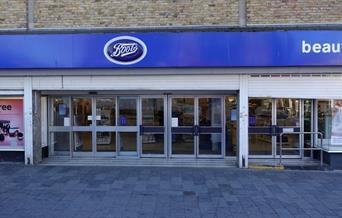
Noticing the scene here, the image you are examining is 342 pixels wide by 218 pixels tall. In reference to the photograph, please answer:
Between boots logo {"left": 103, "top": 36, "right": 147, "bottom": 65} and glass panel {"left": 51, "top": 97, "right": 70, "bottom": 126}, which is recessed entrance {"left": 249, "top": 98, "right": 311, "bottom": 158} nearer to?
boots logo {"left": 103, "top": 36, "right": 147, "bottom": 65}

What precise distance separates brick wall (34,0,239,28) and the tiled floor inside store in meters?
3.79

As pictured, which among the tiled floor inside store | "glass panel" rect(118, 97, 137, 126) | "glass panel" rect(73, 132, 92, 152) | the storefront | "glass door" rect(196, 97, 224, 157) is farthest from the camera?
"glass panel" rect(73, 132, 92, 152)

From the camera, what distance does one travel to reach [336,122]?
34.1 ft

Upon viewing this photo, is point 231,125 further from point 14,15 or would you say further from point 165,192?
point 14,15

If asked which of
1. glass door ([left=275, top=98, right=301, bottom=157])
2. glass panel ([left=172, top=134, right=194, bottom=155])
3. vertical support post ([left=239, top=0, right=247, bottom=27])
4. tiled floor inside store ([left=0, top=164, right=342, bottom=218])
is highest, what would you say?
vertical support post ([left=239, top=0, right=247, bottom=27])

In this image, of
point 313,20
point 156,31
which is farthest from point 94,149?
point 313,20

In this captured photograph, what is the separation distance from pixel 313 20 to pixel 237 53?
2.14m

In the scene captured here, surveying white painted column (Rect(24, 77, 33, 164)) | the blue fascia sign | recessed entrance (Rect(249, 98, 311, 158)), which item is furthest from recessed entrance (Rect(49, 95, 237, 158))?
the blue fascia sign

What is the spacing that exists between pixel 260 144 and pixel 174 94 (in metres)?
2.86

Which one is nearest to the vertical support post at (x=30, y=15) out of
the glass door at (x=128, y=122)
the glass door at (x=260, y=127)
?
the glass door at (x=128, y=122)

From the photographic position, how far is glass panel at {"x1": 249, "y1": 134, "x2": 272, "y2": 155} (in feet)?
36.3

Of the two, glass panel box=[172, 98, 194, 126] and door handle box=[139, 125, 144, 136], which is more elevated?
glass panel box=[172, 98, 194, 126]

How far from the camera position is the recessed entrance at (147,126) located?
11.3 meters

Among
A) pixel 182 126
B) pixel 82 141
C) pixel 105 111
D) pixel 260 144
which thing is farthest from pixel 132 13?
pixel 260 144
